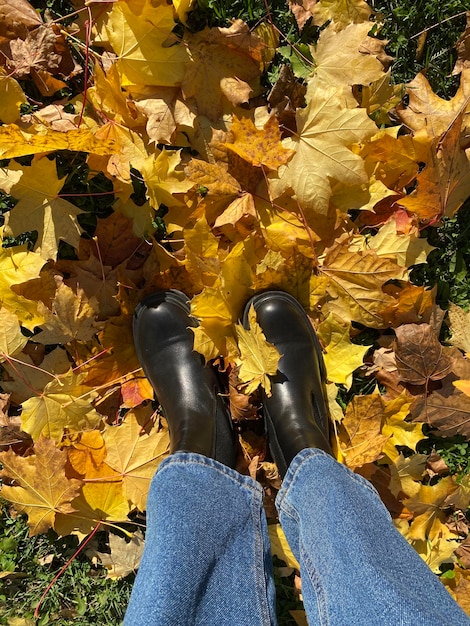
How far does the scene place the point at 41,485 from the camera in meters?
1.27

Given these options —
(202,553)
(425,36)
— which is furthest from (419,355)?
(425,36)

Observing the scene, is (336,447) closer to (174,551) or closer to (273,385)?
(273,385)

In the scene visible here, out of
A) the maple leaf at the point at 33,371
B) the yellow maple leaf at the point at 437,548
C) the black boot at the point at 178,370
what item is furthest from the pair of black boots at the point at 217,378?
the yellow maple leaf at the point at 437,548

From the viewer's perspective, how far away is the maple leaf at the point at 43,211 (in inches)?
47.2

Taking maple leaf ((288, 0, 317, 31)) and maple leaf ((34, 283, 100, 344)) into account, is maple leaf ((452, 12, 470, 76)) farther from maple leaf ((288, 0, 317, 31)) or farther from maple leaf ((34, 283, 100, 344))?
maple leaf ((34, 283, 100, 344))

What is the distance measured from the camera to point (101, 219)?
1338 millimetres

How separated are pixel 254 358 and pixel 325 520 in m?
0.38

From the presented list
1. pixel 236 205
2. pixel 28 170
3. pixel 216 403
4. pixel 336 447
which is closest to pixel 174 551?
pixel 216 403

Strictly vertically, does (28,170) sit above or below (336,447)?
above

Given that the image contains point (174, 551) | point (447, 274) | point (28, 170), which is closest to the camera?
point (174, 551)

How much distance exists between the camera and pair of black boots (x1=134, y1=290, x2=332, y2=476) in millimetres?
1255

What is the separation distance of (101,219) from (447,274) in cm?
99

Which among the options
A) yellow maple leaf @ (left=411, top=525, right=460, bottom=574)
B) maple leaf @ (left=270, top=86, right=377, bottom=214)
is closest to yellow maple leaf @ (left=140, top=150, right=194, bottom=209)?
maple leaf @ (left=270, top=86, right=377, bottom=214)

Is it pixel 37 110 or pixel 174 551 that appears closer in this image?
pixel 174 551
